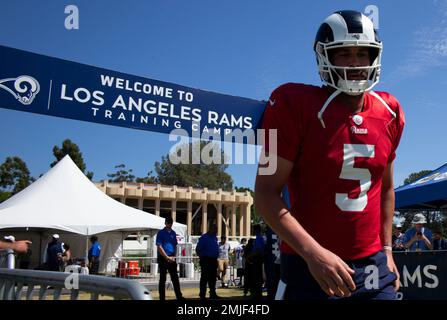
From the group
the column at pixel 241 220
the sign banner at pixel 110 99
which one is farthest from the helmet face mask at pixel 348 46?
the column at pixel 241 220

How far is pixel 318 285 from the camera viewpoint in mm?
1849

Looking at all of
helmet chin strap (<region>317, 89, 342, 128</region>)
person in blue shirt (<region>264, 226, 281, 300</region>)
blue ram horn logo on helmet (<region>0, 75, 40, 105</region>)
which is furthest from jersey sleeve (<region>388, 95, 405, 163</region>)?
person in blue shirt (<region>264, 226, 281, 300</region>)

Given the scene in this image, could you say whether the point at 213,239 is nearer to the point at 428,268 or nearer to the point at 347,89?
the point at 428,268

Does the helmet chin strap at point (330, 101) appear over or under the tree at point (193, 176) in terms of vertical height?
under

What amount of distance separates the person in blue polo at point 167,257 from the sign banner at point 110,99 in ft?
12.1

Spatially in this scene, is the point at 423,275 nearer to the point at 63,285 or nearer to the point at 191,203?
the point at 63,285

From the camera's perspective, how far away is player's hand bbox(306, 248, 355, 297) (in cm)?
164

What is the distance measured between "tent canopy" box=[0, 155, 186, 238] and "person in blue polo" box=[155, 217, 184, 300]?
6064 millimetres

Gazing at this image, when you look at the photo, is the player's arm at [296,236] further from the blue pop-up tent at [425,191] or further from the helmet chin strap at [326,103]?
the blue pop-up tent at [425,191]

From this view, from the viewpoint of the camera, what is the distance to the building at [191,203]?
152ft

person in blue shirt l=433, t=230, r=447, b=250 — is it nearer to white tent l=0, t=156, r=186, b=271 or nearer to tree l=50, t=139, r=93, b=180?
white tent l=0, t=156, r=186, b=271

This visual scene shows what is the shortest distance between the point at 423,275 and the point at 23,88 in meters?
6.62

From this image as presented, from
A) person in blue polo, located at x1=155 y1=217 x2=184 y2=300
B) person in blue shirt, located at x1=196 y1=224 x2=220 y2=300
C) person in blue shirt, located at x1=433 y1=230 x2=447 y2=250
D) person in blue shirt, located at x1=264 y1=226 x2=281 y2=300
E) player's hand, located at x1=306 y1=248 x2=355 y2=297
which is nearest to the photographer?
player's hand, located at x1=306 y1=248 x2=355 y2=297

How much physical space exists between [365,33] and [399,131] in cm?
52
